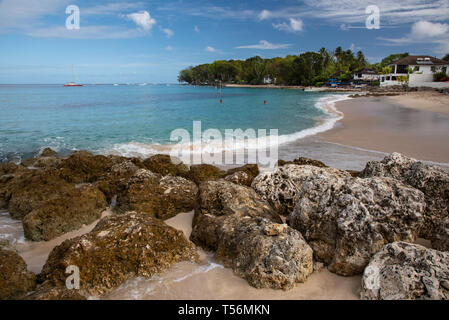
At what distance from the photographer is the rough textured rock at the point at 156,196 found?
18.7 ft

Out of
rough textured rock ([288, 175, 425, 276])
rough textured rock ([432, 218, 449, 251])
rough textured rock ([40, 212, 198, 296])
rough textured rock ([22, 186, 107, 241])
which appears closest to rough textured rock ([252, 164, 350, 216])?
rough textured rock ([288, 175, 425, 276])

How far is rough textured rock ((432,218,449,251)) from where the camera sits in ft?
12.3

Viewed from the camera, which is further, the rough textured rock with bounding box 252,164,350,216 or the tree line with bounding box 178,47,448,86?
the tree line with bounding box 178,47,448,86

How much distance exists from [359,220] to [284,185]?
7.01 ft

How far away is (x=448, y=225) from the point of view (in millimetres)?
3836

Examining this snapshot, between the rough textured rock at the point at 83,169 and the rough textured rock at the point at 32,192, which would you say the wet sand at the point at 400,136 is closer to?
the rough textured rock at the point at 83,169

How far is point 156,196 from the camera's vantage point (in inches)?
230

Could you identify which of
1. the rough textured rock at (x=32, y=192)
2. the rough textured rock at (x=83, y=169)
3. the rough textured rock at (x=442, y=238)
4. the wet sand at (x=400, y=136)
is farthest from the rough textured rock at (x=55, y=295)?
the wet sand at (x=400, y=136)

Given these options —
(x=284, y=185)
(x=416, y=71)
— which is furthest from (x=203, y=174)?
(x=416, y=71)

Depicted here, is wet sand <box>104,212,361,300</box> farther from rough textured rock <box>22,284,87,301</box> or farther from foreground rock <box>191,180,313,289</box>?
rough textured rock <box>22,284,87,301</box>

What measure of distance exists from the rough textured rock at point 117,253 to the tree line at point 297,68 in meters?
87.0

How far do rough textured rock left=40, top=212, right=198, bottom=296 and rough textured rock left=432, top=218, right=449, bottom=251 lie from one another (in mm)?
3271
